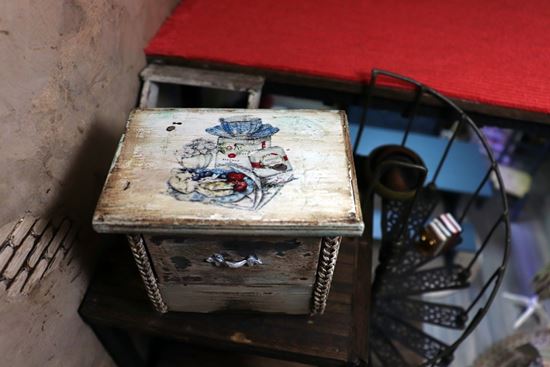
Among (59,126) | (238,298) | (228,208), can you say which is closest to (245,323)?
(238,298)

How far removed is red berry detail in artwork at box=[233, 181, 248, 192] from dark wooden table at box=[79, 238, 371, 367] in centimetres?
42

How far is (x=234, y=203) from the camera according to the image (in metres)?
0.78

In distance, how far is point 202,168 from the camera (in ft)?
2.78

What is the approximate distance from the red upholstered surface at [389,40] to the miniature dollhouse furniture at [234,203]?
438 millimetres

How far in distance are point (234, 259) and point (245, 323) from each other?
0.92ft

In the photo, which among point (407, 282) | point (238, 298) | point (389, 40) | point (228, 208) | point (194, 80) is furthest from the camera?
point (407, 282)

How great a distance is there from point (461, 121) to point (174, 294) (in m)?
0.96

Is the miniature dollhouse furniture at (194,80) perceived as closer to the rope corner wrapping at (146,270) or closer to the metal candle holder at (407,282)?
the metal candle holder at (407,282)

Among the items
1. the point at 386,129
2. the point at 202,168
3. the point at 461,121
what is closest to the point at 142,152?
the point at 202,168

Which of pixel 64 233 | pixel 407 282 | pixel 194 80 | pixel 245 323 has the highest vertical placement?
pixel 194 80

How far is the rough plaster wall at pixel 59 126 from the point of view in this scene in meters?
0.77

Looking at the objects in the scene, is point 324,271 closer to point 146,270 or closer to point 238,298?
point 238,298

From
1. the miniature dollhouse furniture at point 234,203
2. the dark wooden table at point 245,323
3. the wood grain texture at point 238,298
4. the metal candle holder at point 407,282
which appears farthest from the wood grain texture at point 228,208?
the metal candle holder at point 407,282

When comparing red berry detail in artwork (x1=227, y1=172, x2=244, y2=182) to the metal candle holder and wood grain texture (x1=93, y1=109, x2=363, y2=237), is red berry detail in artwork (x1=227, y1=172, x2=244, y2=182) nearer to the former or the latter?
wood grain texture (x1=93, y1=109, x2=363, y2=237)
